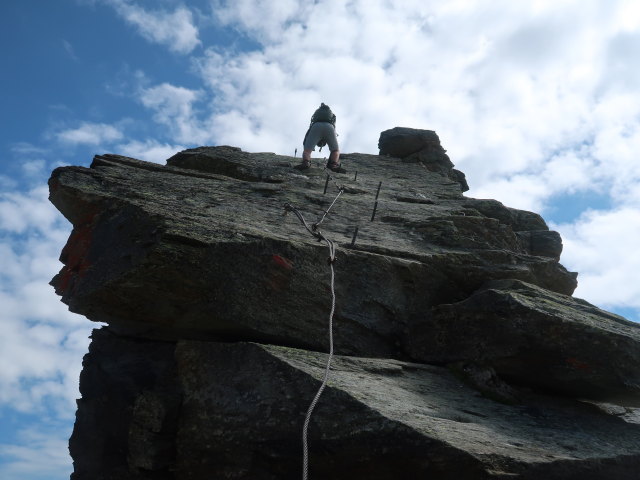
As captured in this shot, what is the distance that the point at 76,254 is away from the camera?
962 cm

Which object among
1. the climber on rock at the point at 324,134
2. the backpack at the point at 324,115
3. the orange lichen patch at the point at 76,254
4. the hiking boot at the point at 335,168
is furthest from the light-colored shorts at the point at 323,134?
the orange lichen patch at the point at 76,254

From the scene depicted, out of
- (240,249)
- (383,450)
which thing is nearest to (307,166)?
(240,249)

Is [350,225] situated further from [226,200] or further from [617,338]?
[617,338]

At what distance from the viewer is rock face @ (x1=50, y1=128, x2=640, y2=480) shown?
6273 millimetres

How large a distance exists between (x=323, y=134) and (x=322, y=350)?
11.8m

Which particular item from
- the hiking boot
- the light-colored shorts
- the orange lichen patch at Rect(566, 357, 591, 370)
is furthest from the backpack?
the orange lichen patch at Rect(566, 357, 591, 370)

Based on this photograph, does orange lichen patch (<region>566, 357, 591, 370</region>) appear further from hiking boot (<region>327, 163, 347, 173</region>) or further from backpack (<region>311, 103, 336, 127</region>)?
backpack (<region>311, 103, 336, 127</region>)

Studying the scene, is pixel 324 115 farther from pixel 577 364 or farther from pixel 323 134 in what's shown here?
pixel 577 364

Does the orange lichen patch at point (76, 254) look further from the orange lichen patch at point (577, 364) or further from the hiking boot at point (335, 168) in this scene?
the hiking boot at point (335, 168)

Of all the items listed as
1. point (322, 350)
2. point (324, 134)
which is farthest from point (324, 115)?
point (322, 350)

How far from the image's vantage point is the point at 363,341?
8.54 metres

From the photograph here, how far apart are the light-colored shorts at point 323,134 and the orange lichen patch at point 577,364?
1203 cm

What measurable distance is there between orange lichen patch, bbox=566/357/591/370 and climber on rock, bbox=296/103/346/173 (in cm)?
1085

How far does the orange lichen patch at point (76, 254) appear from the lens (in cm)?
926
